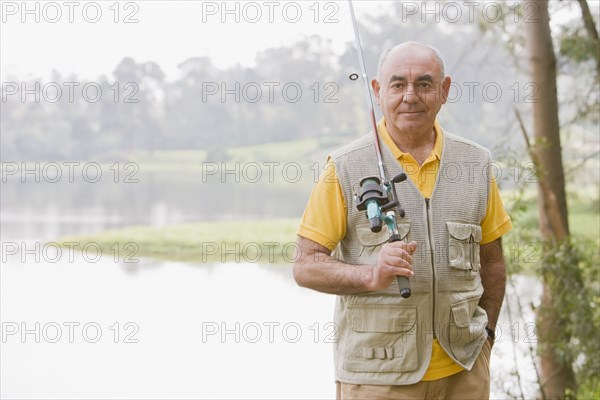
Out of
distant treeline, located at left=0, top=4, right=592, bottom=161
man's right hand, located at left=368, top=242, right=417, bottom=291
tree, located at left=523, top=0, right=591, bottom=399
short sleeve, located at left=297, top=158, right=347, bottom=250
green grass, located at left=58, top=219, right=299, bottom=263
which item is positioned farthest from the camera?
green grass, located at left=58, top=219, right=299, bottom=263

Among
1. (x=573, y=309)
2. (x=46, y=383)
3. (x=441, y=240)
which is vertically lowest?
(x=46, y=383)

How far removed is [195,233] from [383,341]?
19.1 feet

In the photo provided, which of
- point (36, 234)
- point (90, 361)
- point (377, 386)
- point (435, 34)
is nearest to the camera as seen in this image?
point (377, 386)

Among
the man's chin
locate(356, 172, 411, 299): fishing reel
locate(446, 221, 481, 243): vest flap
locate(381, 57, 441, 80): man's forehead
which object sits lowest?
locate(446, 221, 481, 243): vest flap

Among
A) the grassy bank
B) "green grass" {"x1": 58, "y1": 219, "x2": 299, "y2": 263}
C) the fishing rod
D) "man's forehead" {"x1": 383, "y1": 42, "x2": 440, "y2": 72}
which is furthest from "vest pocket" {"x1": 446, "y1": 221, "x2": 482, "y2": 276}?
"green grass" {"x1": 58, "y1": 219, "x2": 299, "y2": 263}

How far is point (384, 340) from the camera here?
1.75m

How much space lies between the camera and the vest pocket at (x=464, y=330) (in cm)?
178

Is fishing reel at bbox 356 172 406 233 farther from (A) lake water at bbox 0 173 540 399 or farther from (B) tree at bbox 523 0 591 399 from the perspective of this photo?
(A) lake water at bbox 0 173 540 399

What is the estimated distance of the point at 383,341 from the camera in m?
1.75

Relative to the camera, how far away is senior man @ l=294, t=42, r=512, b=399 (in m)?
1.73

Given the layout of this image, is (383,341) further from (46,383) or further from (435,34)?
(435,34)

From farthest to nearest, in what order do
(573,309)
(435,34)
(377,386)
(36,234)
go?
(435,34) < (36,234) < (573,309) < (377,386)

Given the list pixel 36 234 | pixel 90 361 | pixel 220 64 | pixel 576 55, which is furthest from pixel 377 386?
pixel 220 64

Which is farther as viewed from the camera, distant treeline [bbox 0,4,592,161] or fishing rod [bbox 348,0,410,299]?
distant treeline [bbox 0,4,592,161]
